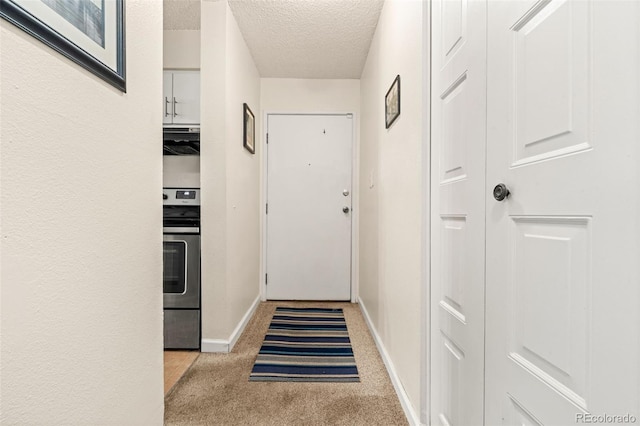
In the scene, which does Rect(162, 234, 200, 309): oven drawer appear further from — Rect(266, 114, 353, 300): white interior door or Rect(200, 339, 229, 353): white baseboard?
Rect(266, 114, 353, 300): white interior door

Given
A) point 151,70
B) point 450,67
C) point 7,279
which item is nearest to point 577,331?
point 450,67

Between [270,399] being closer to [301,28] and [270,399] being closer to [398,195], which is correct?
[398,195]

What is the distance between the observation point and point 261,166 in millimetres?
3414

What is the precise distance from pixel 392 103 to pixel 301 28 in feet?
3.83

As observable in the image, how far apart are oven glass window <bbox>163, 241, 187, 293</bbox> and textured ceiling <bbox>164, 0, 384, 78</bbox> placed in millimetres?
1679

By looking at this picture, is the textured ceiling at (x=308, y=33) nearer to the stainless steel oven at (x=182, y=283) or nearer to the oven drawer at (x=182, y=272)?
the stainless steel oven at (x=182, y=283)

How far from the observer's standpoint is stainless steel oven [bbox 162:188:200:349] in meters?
2.21

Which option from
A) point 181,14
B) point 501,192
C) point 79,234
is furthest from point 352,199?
point 79,234

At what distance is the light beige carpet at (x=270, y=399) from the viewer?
147 centimetres

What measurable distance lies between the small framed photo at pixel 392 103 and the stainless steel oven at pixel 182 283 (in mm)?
1481

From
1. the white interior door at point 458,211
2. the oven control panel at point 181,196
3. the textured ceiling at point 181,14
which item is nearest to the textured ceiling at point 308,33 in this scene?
the textured ceiling at point 181,14

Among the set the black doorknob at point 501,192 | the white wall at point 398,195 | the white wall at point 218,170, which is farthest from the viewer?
the white wall at point 218,170

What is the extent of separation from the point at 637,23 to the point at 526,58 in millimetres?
257

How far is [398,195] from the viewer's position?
1693mm
